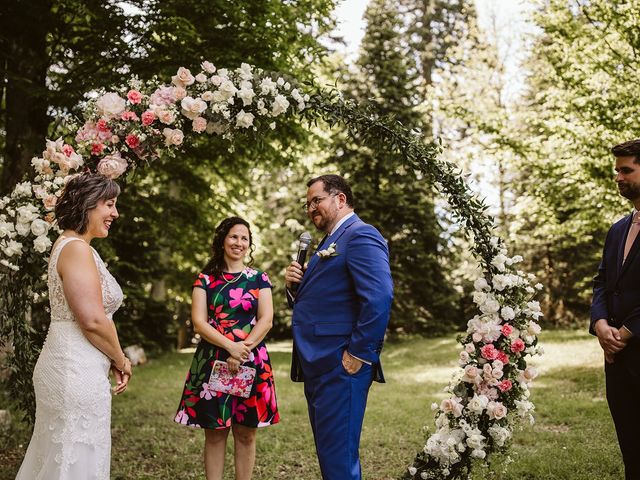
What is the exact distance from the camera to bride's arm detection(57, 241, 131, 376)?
3027 millimetres

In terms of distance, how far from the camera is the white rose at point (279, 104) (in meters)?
4.73

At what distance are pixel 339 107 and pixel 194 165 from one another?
491cm

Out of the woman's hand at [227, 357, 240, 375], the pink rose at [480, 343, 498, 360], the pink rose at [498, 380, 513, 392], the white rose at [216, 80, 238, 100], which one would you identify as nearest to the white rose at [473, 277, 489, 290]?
the pink rose at [480, 343, 498, 360]

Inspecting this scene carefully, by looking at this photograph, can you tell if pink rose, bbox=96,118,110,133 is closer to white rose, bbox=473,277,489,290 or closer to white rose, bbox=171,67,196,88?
white rose, bbox=171,67,196,88

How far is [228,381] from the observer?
4.27m

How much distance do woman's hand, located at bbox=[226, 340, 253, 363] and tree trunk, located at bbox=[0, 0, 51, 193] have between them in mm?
4472

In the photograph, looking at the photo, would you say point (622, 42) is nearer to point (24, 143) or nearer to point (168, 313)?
point (24, 143)

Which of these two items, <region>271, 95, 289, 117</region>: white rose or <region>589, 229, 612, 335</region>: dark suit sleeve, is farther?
<region>271, 95, 289, 117</region>: white rose

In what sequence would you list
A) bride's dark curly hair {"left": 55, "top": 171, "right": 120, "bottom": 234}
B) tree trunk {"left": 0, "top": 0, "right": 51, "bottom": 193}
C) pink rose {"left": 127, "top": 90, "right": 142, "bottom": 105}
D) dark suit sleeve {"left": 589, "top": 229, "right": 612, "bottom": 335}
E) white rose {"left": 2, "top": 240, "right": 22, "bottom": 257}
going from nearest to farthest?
bride's dark curly hair {"left": 55, "top": 171, "right": 120, "bottom": 234} < dark suit sleeve {"left": 589, "top": 229, "right": 612, "bottom": 335} < white rose {"left": 2, "top": 240, "right": 22, "bottom": 257} < pink rose {"left": 127, "top": 90, "right": 142, "bottom": 105} < tree trunk {"left": 0, "top": 0, "right": 51, "bottom": 193}

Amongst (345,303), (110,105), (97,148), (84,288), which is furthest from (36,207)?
(345,303)

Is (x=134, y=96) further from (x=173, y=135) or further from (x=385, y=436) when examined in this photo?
(x=385, y=436)

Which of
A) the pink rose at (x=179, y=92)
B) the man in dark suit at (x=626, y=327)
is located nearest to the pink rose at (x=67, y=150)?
the pink rose at (x=179, y=92)

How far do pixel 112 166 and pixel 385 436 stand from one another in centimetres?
423

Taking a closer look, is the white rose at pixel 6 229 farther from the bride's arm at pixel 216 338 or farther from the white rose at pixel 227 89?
the white rose at pixel 227 89
